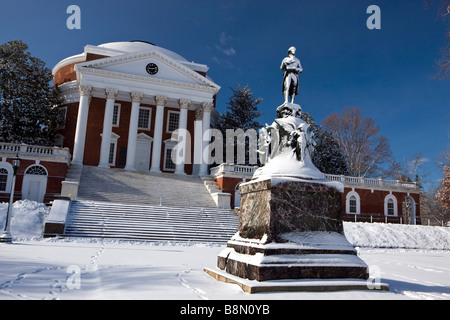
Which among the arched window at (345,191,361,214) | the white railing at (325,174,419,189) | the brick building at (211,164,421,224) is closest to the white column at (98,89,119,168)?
the brick building at (211,164,421,224)

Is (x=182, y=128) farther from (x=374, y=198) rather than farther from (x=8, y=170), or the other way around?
(x=374, y=198)

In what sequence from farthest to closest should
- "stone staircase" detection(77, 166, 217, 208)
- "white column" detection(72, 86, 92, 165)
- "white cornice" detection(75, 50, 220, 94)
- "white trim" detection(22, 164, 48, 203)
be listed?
1. "white cornice" detection(75, 50, 220, 94)
2. "white column" detection(72, 86, 92, 165)
3. "white trim" detection(22, 164, 48, 203)
4. "stone staircase" detection(77, 166, 217, 208)

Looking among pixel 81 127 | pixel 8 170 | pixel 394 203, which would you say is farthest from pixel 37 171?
pixel 394 203

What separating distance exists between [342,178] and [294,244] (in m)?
30.2

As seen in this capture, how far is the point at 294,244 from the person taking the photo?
5.56 m

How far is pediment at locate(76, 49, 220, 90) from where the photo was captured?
33.4 meters

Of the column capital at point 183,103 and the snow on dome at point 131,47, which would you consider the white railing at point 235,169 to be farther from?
the snow on dome at point 131,47

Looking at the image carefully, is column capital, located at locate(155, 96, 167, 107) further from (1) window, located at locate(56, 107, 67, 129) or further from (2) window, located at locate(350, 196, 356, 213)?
(2) window, located at locate(350, 196, 356, 213)

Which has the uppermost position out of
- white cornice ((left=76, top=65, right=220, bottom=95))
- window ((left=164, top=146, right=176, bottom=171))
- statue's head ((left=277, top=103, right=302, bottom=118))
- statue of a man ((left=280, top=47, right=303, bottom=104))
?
white cornice ((left=76, top=65, right=220, bottom=95))

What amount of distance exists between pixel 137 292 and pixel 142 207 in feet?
57.9

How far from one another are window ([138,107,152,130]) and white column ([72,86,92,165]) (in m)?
6.74

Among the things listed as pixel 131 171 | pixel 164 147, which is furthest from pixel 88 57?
pixel 131 171

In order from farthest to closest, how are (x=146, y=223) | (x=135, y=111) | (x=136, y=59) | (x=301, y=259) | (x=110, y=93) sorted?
(x=136, y=59), (x=135, y=111), (x=110, y=93), (x=146, y=223), (x=301, y=259)

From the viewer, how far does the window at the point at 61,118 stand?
37.7 m
